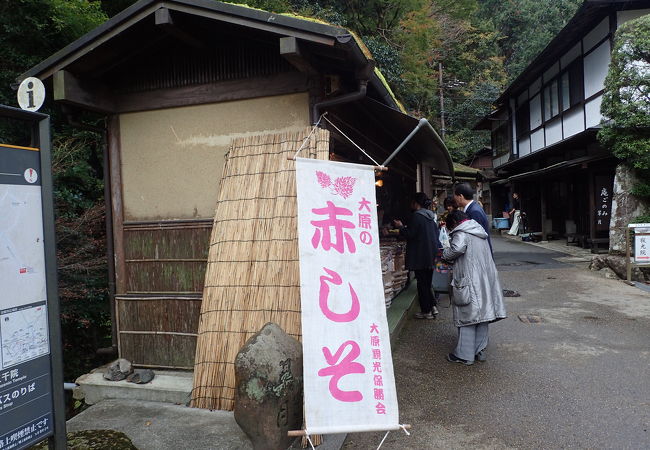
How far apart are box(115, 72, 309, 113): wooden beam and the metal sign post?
269 cm

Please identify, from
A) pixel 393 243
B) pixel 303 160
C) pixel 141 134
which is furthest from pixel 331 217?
pixel 393 243

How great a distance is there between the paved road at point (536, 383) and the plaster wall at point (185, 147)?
3.53 metres

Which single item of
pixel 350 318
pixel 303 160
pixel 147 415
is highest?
pixel 303 160

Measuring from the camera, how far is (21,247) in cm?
291

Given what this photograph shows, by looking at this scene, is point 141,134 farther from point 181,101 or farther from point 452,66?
point 452,66

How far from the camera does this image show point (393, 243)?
8.93 metres

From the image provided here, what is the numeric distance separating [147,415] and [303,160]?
11.1 ft

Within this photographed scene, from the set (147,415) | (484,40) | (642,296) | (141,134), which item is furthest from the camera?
(484,40)

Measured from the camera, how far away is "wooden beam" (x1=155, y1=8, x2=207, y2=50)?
4.94 meters

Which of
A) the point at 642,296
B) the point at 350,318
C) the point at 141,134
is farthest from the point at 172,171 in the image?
the point at 642,296

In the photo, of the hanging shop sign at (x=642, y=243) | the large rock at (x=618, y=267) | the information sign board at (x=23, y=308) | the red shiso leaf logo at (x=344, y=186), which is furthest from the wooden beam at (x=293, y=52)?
the large rock at (x=618, y=267)

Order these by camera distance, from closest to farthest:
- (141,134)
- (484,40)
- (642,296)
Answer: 1. (141,134)
2. (642,296)
3. (484,40)

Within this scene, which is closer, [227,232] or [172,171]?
[227,232]

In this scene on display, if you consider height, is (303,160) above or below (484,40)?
below
